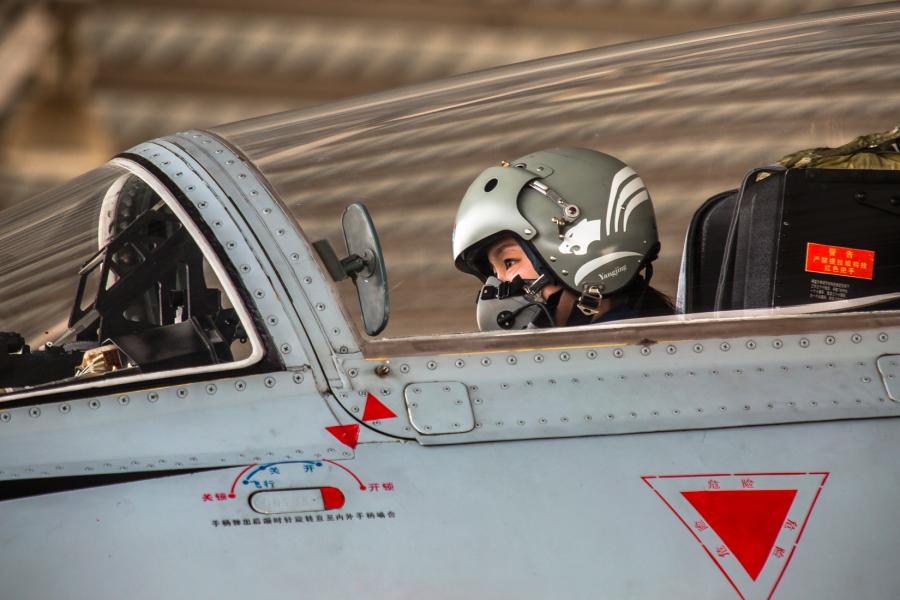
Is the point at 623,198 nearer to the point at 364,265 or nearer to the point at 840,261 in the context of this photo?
the point at 840,261

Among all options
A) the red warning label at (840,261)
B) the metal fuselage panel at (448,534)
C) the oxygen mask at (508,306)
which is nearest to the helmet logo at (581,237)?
the oxygen mask at (508,306)

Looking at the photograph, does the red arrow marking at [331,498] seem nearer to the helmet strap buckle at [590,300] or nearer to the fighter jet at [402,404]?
the fighter jet at [402,404]

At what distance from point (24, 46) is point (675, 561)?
431cm

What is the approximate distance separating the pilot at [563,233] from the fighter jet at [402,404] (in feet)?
0.41

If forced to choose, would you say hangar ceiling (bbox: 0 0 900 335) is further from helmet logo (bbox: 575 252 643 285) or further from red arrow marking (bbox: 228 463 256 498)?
red arrow marking (bbox: 228 463 256 498)

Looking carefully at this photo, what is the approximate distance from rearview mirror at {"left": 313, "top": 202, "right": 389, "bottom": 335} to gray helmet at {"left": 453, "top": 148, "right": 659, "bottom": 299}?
30 cm

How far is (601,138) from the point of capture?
7.29 ft

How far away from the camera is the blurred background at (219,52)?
495 centimetres

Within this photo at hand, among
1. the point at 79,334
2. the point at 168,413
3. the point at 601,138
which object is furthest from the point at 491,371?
the point at 79,334

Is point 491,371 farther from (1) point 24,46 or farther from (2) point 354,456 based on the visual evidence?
(1) point 24,46

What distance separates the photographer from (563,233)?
2.16 meters

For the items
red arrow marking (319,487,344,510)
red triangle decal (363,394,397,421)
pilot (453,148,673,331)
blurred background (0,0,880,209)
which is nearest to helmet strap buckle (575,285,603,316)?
pilot (453,148,673,331)

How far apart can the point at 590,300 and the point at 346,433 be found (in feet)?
2.16

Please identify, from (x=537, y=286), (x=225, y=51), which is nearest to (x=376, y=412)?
(x=537, y=286)
